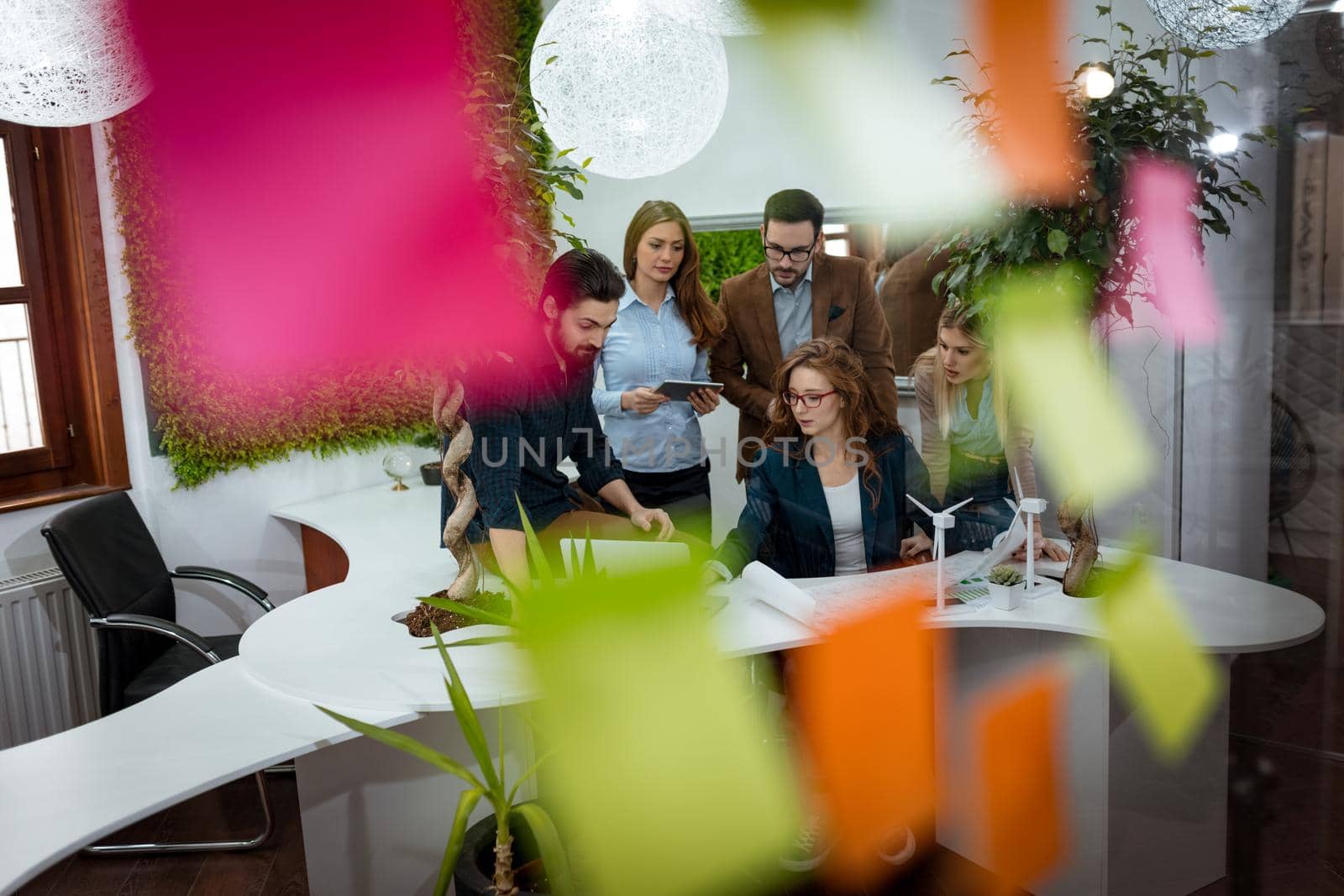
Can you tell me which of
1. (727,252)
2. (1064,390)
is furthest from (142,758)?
(727,252)

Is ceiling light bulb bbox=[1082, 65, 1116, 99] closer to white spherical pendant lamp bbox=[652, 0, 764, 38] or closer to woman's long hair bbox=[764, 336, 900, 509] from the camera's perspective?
woman's long hair bbox=[764, 336, 900, 509]

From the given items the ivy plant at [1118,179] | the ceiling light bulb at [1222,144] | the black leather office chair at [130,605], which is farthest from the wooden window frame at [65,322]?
the ceiling light bulb at [1222,144]

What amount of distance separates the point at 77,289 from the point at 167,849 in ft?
5.97

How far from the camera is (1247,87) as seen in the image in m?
2.28

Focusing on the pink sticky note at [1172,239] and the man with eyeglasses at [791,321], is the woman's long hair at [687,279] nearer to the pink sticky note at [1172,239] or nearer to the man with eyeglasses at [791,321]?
the man with eyeglasses at [791,321]

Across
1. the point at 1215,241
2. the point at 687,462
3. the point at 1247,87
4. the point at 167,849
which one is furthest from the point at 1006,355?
the point at 167,849

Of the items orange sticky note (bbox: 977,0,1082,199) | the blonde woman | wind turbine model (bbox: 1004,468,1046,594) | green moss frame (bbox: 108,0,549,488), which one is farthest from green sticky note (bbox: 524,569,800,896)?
green moss frame (bbox: 108,0,549,488)

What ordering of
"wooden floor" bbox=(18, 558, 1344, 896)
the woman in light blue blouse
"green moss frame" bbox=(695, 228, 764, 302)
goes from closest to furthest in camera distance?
"wooden floor" bbox=(18, 558, 1344, 896) < the woman in light blue blouse < "green moss frame" bbox=(695, 228, 764, 302)

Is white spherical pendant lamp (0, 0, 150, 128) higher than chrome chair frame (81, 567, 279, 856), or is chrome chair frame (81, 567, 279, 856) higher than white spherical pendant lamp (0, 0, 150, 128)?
white spherical pendant lamp (0, 0, 150, 128)

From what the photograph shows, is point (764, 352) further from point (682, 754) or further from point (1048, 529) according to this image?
point (682, 754)

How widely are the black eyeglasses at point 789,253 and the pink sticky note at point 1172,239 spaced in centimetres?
117

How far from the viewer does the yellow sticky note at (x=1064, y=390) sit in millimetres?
2492

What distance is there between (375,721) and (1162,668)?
1.72 m

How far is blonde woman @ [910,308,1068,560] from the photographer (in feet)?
9.66
